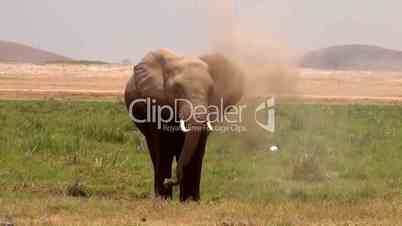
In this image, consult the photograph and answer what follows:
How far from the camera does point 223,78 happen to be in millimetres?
14109

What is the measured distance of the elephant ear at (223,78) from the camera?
14.0 meters

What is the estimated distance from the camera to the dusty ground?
4566 cm

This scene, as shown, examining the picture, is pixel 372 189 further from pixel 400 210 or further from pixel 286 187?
pixel 400 210

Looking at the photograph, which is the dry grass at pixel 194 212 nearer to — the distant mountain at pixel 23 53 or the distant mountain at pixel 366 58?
the distant mountain at pixel 366 58

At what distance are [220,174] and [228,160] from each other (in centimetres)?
182

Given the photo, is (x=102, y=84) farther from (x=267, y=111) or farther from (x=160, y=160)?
(x=160, y=160)

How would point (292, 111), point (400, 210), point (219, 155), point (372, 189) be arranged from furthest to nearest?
point (292, 111)
point (219, 155)
point (372, 189)
point (400, 210)

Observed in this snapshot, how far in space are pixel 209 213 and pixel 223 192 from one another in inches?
139

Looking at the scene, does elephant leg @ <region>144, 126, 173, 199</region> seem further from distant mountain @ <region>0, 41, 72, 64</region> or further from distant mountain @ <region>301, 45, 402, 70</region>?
distant mountain @ <region>0, 41, 72, 64</region>

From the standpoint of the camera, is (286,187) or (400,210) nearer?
(400,210)

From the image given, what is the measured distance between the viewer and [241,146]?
19750 millimetres

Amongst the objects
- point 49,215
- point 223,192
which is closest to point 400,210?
point 223,192

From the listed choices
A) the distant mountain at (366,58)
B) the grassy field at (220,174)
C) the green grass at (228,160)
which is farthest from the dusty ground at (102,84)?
the distant mountain at (366,58)

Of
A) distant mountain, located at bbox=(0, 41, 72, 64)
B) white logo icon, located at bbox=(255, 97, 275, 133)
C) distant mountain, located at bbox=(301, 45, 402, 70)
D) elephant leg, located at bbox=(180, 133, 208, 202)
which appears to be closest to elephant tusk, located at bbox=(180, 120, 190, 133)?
elephant leg, located at bbox=(180, 133, 208, 202)
